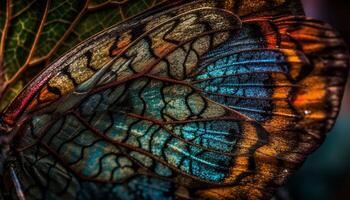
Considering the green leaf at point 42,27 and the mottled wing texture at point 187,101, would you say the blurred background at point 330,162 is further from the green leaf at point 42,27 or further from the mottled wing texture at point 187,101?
the green leaf at point 42,27

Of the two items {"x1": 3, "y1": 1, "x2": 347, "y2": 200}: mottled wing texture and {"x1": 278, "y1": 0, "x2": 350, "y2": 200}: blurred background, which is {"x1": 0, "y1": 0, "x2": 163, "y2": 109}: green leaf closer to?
{"x1": 3, "y1": 1, "x2": 347, "y2": 200}: mottled wing texture

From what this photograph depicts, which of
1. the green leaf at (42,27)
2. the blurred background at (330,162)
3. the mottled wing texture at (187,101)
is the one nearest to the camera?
the mottled wing texture at (187,101)

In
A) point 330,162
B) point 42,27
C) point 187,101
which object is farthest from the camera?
point 330,162

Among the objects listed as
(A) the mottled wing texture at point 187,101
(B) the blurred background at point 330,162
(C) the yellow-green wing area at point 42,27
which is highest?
(C) the yellow-green wing area at point 42,27

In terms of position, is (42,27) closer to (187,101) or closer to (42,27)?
(42,27)

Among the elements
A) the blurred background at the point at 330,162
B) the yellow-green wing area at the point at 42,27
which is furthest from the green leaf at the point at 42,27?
the blurred background at the point at 330,162

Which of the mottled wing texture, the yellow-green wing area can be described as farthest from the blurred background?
the yellow-green wing area

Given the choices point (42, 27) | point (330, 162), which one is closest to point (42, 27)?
point (42, 27)
